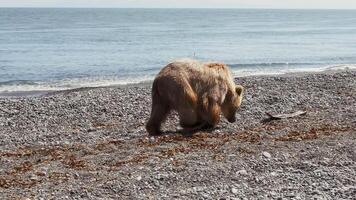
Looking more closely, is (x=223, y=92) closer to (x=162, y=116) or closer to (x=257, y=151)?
(x=162, y=116)

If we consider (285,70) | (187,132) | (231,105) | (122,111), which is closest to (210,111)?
(187,132)

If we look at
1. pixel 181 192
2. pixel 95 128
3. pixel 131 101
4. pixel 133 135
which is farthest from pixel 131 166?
pixel 131 101

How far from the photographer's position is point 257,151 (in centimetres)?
1024

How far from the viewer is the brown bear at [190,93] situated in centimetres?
1168

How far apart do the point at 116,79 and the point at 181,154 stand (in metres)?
21.0

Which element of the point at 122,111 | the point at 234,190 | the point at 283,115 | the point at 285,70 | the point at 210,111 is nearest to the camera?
the point at 234,190

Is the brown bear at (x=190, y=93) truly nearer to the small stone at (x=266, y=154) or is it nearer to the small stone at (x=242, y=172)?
the small stone at (x=266, y=154)

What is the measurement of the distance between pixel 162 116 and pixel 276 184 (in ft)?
13.1

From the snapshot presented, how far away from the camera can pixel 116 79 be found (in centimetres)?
3089

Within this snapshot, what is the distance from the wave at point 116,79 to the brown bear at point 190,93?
50.6 feet

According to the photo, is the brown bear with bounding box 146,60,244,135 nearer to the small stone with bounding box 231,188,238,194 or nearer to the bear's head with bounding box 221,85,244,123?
the bear's head with bounding box 221,85,244,123

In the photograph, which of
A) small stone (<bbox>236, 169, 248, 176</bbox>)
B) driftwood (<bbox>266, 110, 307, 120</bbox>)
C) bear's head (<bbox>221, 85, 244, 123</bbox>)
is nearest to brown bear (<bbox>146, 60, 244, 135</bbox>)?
bear's head (<bbox>221, 85, 244, 123</bbox>)

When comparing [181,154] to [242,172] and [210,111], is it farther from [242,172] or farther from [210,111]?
[210,111]

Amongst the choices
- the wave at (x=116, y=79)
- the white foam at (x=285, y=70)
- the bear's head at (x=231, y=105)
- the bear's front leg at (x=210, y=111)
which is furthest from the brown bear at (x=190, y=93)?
the white foam at (x=285, y=70)
